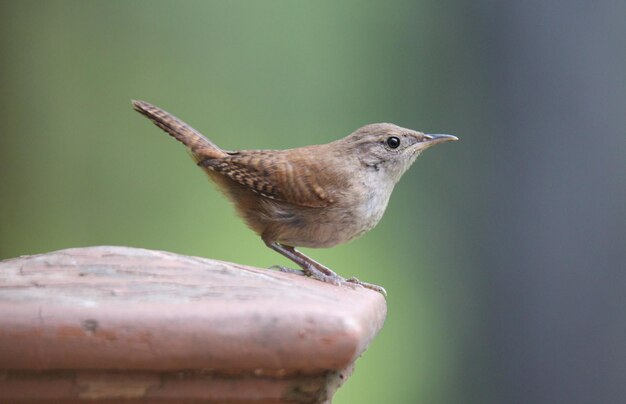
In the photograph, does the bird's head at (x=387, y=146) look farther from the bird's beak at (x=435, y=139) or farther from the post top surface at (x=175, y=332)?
the post top surface at (x=175, y=332)

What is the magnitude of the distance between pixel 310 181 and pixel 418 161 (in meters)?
1.77

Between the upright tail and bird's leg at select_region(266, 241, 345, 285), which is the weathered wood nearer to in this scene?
bird's leg at select_region(266, 241, 345, 285)

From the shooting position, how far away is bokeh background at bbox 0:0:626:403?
3.71m

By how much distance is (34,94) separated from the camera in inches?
150

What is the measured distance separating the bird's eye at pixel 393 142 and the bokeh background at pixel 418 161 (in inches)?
38.9

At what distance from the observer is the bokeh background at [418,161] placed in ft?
12.2

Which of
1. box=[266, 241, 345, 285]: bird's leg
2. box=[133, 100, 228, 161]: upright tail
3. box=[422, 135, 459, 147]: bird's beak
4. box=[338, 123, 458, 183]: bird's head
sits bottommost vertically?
box=[266, 241, 345, 285]: bird's leg

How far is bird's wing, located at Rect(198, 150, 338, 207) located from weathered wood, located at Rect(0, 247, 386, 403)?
1.56 metres

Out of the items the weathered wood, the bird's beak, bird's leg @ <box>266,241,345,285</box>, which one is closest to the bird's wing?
bird's leg @ <box>266,241,345,285</box>

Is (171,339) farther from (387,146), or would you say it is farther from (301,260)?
(387,146)

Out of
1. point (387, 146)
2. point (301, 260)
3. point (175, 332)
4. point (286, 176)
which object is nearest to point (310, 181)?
point (286, 176)

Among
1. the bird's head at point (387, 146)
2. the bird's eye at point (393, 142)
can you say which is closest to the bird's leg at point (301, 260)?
the bird's head at point (387, 146)

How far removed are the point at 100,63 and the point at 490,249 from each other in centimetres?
209

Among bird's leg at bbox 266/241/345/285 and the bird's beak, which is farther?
the bird's beak
